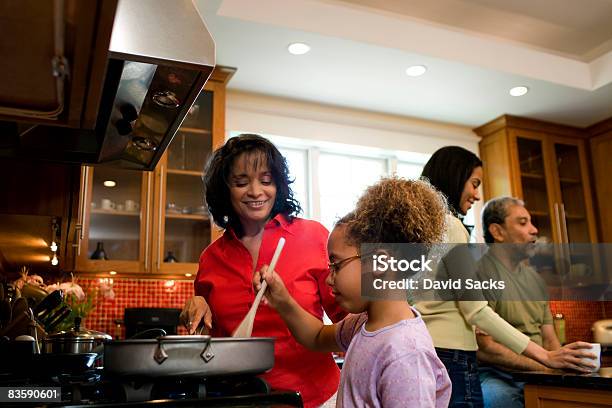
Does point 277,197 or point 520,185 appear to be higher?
point 520,185

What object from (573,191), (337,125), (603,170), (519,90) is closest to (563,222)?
(573,191)

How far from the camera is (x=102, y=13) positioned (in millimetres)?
690

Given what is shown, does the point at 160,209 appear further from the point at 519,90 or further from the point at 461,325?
the point at 519,90

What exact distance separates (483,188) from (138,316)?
2.58m

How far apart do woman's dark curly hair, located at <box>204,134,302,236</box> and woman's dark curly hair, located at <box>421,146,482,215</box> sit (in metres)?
0.73

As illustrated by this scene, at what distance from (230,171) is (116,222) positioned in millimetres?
1900

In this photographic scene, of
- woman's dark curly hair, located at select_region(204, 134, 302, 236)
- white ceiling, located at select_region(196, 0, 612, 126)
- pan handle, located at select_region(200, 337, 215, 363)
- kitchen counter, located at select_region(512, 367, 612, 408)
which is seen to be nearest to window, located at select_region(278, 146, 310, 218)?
white ceiling, located at select_region(196, 0, 612, 126)

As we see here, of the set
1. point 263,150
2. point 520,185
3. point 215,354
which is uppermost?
point 520,185

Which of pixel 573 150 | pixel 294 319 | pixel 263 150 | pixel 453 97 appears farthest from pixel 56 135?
pixel 573 150

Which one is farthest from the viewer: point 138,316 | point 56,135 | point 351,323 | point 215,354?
point 138,316

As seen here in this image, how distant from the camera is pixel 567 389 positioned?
5.43ft

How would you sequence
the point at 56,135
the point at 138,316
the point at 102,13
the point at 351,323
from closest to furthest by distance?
the point at 102,13, the point at 351,323, the point at 56,135, the point at 138,316

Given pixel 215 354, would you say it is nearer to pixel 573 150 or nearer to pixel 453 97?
pixel 453 97

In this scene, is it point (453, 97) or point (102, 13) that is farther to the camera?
point (453, 97)
